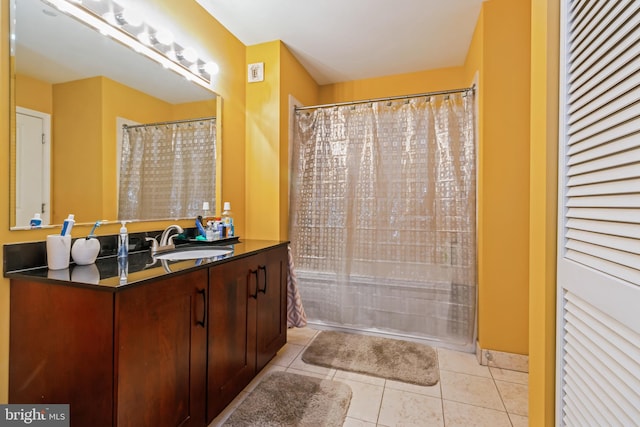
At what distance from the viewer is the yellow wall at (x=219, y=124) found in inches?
42.9

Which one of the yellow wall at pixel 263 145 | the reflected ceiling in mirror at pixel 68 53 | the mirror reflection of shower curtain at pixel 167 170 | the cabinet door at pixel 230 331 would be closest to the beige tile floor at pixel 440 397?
the cabinet door at pixel 230 331

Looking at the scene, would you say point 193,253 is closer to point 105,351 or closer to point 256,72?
point 105,351

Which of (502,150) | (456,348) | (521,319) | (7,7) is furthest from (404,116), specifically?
(7,7)

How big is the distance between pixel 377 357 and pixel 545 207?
63.1 inches

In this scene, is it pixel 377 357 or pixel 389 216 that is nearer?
pixel 377 357

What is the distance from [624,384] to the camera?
658 mm

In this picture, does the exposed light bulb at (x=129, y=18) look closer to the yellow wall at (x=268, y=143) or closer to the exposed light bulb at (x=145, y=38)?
the exposed light bulb at (x=145, y=38)

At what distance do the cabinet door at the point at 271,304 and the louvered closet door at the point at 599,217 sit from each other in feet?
4.64

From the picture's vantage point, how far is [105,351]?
94 cm

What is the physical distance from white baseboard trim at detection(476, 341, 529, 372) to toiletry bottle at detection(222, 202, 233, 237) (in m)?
1.99

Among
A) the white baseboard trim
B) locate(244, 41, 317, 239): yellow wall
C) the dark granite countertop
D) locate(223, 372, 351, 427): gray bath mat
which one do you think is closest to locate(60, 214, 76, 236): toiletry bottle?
the dark granite countertop

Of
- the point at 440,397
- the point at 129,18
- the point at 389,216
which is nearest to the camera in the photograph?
the point at 129,18

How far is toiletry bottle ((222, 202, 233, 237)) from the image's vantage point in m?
2.07

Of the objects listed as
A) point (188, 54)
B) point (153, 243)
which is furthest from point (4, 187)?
point (188, 54)
